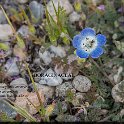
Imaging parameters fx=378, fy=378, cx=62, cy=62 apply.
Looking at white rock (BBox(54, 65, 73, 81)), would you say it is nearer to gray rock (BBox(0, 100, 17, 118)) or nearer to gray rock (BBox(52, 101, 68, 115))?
gray rock (BBox(52, 101, 68, 115))

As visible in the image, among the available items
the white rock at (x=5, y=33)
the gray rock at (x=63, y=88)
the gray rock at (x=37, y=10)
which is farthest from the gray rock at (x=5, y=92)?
the gray rock at (x=37, y=10)

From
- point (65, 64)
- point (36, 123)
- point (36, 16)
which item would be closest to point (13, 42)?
point (36, 16)

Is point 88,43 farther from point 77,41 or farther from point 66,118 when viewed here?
point 66,118

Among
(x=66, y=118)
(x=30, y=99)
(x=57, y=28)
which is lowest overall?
(x=66, y=118)

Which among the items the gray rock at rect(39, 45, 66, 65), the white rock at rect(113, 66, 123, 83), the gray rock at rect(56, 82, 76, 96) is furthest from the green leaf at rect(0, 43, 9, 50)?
the white rock at rect(113, 66, 123, 83)

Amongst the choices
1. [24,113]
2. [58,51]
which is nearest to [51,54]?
[58,51]

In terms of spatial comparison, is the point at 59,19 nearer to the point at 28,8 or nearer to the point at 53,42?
the point at 53,42
